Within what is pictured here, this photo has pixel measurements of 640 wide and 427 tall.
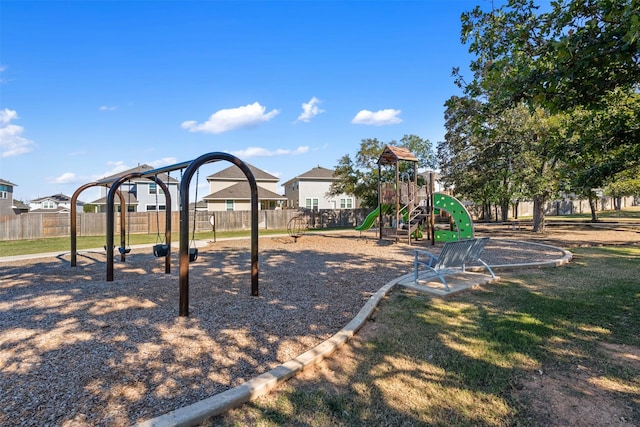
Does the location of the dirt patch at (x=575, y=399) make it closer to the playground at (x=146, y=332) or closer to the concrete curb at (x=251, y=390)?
the concrete curb at (x=251, y=390)

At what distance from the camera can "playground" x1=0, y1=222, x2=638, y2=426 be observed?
275 cm

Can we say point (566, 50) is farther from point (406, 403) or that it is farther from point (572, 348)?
point (406, 403)

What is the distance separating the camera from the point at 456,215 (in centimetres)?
1300

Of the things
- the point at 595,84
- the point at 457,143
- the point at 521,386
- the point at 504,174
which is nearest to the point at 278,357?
the point at 521,386

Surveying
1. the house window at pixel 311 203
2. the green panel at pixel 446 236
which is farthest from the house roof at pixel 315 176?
the green panel at pixel 446 236

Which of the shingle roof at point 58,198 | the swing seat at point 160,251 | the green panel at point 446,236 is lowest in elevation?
the green panel at point 446,236

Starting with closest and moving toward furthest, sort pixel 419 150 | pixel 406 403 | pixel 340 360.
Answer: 1. pixel 406 403
2. pixel 340 360
3. pixel 419 150

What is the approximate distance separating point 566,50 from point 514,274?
491cm

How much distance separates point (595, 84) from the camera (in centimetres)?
465

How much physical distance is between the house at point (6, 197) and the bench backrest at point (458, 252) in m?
46.3

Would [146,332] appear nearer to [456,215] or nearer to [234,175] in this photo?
[456,215]

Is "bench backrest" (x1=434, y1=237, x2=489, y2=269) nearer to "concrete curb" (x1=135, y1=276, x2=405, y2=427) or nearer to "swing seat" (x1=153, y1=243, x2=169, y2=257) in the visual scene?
"concrete curb" (x1=135, y1=276, x2=405, y2=427)

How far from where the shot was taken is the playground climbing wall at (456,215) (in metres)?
12.6

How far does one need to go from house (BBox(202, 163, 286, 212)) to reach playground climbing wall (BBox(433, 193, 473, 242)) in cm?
2243
